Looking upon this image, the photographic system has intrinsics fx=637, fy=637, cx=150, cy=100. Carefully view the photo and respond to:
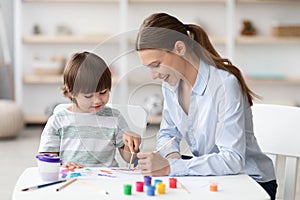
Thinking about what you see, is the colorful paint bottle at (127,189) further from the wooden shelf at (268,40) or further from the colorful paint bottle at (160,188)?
the wooden shelf at (268,40)

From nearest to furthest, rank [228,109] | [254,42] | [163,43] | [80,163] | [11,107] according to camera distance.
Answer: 1. [163,43]
2. [228,109]
3. [80,163]
4. [11,107]
5. [254,42]

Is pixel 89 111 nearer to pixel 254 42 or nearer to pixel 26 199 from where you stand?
pixel 26 199

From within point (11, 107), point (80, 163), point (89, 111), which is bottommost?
point (11, 107)

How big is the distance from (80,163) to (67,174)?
0.23 meters

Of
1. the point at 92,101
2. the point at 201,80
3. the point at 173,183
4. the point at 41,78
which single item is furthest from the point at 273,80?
the point at 173,183

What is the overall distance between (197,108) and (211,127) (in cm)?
6

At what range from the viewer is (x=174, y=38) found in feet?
5.17

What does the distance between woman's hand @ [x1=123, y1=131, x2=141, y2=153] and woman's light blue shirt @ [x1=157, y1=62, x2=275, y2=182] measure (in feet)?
0.32

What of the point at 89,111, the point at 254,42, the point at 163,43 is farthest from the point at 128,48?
the point at 254,42

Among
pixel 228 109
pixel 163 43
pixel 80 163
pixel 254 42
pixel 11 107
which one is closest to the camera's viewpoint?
pixel 163 43

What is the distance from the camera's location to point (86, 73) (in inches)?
63.8

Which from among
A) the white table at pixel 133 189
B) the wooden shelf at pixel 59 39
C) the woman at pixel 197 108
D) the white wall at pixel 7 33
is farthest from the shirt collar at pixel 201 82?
the white wall at pixel 7 33

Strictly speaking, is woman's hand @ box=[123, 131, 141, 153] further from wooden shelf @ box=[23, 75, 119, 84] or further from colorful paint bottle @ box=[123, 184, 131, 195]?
wooden shelf @ box=[23, 75, 119, 84]

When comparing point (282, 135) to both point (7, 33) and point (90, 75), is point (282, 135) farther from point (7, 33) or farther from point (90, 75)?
point (7, 33)
